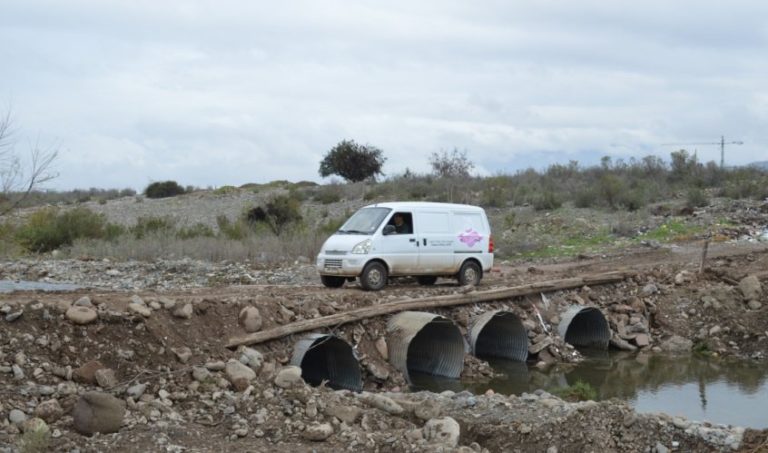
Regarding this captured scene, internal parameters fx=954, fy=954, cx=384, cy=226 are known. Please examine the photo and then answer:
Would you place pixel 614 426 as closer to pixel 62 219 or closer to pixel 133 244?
pixel 133 244

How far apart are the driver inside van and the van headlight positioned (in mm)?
814

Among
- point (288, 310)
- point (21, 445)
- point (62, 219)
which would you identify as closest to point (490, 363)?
point (288, 310)

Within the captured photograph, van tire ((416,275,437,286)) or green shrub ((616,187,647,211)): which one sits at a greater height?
green shrub ((616,187,647,211))

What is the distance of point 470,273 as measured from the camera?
2125cm

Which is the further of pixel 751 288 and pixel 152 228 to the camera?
pixel 152 228

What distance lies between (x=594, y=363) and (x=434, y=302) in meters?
3.88

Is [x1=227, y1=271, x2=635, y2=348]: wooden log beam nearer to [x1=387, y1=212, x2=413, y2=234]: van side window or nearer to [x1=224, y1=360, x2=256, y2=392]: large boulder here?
[x1=224, y1=360, x2=256, y2=392]: large boulder

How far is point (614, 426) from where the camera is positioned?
37.8 ft

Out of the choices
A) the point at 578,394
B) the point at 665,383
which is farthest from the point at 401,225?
the point at 578,394

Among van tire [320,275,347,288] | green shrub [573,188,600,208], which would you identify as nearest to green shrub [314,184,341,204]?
green shrub [573,188,600,208]

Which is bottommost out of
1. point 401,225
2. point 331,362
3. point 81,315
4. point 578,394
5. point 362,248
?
point 578,394

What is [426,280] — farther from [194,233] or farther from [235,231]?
[194,233]

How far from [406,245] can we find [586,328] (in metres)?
5.07

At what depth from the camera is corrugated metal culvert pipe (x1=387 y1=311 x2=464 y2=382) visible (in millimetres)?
17016
